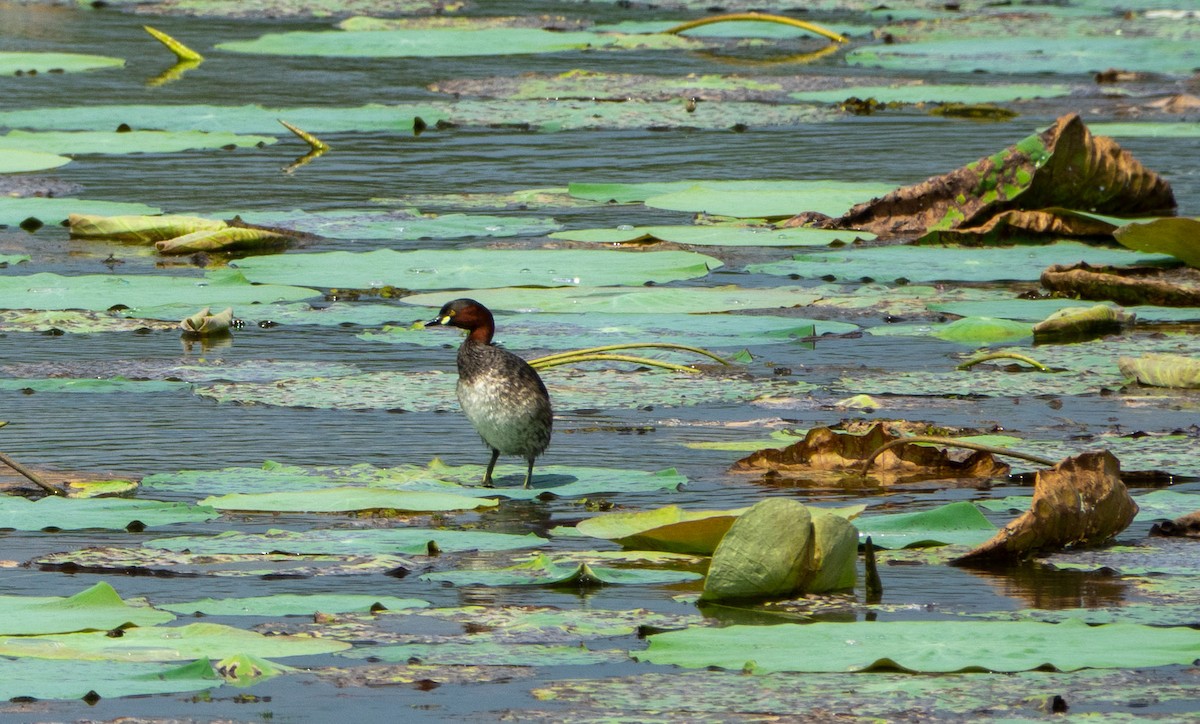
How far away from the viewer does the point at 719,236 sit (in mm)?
10383

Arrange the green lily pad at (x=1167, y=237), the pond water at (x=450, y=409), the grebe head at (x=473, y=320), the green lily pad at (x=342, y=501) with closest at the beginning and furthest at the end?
1. the pond water at (x=450, y=409)
2. the green lily pad at (x=342, y=501)
3. the grebe head at (x=473, y=320)
4. the green lily pad at (x=1167, y=237)

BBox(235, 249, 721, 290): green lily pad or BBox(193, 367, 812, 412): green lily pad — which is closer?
BBox(193, 367, 812, 412): green lily pad

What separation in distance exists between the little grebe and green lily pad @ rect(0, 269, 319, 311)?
2.49m

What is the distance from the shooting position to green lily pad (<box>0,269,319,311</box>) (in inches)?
345

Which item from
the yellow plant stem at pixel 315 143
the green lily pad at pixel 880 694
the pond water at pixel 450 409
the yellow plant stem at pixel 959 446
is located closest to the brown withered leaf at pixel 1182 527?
the pond water at pixel 450 409

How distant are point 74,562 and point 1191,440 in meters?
3.17

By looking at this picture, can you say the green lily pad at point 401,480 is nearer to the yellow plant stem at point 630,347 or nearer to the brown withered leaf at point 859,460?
the brown withered leaf at point 859,460

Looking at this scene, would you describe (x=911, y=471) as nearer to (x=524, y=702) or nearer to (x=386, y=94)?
(x=524, y=702)

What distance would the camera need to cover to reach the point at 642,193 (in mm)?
11773

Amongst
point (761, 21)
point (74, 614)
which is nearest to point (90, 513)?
point (74, 614)

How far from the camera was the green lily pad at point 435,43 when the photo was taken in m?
19.0

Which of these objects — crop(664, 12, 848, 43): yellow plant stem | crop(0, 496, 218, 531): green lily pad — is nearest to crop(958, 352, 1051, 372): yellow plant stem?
crop(0, 496, 218, 531): green lily pad

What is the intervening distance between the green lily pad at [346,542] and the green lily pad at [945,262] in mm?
4367

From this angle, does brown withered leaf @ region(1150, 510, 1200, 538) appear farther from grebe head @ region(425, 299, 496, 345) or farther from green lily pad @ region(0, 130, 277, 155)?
green lily pad @ region(0, 130, 277, 155)
